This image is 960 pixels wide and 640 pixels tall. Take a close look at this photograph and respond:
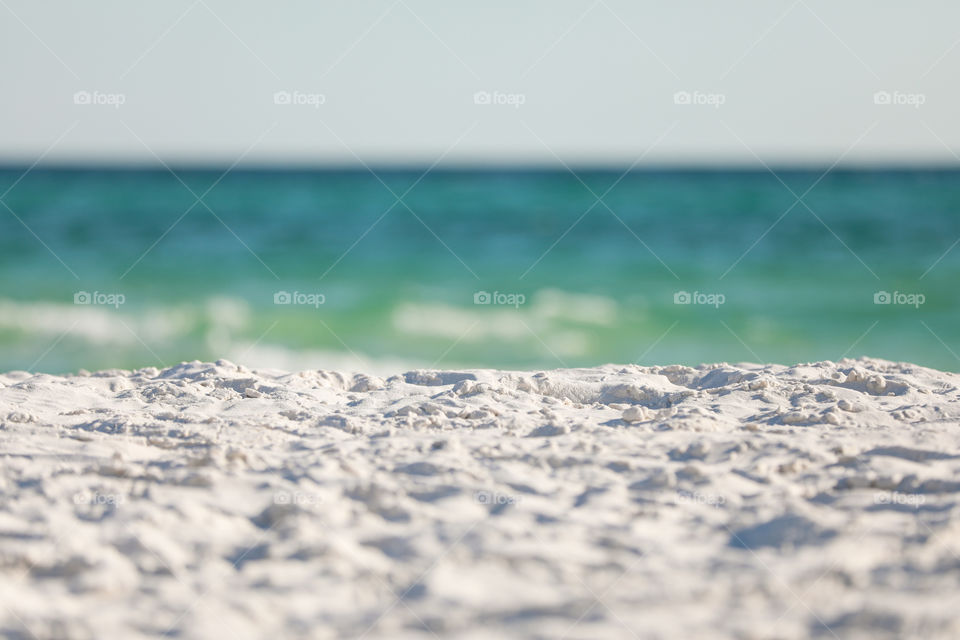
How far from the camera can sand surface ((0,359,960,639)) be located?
2.22 metres

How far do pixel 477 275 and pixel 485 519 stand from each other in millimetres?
8660

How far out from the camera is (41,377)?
5062mm

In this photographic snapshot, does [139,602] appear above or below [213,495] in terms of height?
below

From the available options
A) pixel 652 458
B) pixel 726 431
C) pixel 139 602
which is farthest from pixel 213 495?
pixel 726 431

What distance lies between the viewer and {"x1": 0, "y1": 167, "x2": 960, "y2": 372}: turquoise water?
328 inches

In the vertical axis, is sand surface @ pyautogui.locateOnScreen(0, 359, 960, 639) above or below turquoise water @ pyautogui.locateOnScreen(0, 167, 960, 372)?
below

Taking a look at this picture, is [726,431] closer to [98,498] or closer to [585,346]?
[98,498]

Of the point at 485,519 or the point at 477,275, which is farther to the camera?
the point at 477,275

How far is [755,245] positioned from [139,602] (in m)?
11.4

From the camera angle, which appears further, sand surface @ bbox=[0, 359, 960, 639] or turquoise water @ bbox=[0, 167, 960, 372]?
turquoise water @ bbox=[0, 167, 960, 372]

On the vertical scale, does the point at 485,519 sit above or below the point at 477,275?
below

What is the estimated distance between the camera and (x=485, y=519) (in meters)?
2.70

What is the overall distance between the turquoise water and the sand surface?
4.12m

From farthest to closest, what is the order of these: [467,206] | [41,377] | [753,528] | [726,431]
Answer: [467,206] → [41,377] → [726,431] → [753,528]
